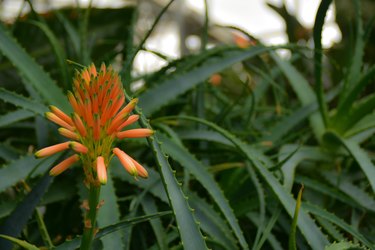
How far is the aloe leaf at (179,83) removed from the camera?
612mm

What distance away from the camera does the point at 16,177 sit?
527mm

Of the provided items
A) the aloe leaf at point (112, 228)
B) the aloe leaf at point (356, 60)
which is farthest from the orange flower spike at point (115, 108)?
the aloe leaf at point (356, 60)

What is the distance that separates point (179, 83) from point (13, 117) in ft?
0.60

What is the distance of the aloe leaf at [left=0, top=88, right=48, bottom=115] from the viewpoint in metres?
0.52

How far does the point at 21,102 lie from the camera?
0.54 m

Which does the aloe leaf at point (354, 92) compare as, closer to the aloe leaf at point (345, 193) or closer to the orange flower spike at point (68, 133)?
the aloe leaf at point (345, 193)

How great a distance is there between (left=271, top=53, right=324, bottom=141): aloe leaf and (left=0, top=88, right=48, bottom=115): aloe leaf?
1.04 feet

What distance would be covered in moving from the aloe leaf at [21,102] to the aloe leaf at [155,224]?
137 millimetres

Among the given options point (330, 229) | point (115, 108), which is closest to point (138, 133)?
point (115, 108)

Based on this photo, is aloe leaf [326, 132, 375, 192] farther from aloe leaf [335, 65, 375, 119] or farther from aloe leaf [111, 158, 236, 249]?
aloe leaf [111, 158, 236, 249]

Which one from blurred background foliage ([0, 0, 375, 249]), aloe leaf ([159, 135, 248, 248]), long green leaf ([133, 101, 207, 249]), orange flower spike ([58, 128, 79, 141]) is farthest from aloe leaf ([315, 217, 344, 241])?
orange flower spike ([58, 128, 79, 141])

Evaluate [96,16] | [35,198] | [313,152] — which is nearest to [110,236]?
[35,198]

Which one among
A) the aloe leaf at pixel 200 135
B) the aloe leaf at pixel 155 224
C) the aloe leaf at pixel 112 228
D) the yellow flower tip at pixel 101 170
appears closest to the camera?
the yellow flower tip at pixel 101 170

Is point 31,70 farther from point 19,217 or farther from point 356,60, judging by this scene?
point 356,60
